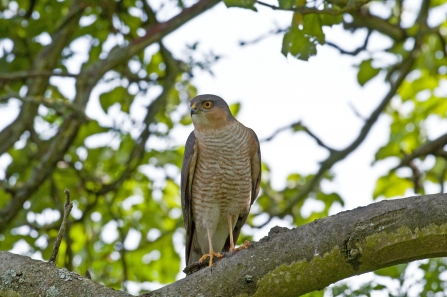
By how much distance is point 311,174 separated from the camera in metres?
7.63

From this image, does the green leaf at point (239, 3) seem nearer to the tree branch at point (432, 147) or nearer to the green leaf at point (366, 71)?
the green leaf at point (366, 71)

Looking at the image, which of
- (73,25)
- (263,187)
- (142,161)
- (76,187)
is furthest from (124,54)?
(263,187)

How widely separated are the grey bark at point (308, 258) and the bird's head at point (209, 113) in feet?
8.79

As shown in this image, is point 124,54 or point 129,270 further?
point 129,270

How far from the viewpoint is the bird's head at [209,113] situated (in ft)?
19.0

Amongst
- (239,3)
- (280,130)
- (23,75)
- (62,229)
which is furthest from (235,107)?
(62,229)

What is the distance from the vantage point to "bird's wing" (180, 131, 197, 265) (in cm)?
570

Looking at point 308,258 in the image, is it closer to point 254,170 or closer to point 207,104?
point 254,170

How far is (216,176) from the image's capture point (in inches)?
222

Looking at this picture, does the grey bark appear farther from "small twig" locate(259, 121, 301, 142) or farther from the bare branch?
"small twig" locate(259, 121, 301, 142)

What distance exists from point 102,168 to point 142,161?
0.84 meters

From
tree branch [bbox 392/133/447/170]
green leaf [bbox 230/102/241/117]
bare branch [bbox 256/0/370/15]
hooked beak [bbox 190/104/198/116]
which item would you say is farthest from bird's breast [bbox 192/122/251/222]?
bare branch [bbox 256/0/370/15]

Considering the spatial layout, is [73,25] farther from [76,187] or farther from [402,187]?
[402,187]

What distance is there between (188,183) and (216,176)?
0.32 meters
